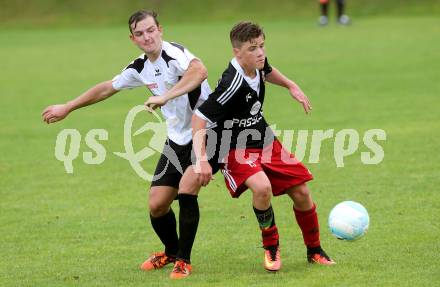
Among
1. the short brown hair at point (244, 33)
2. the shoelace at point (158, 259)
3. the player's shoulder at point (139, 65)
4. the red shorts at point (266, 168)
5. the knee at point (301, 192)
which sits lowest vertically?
the shoelace at point (158, 259)

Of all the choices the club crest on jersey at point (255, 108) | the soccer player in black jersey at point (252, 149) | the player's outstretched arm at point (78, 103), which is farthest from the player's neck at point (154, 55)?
the club crest on jersey at point (255, 108)

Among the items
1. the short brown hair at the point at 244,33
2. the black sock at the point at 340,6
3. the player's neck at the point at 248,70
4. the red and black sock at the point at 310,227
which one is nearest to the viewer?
the short brown hair at the point at 244,33

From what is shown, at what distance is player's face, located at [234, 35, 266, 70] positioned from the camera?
6.26 metres

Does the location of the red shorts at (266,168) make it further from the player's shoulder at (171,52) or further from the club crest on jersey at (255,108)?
the player's shoulder at (171,52)

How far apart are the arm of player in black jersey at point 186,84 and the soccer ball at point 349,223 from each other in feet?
4.70

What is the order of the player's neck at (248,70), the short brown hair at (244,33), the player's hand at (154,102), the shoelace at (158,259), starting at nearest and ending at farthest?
the player's hand at (154,102) < the short brown hair at (244,33) < the player's neck at (248,70) < the shoelace at (158,259)

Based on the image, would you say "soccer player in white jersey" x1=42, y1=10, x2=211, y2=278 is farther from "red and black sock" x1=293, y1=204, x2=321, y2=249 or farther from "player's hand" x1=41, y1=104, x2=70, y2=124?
"red and black sock" x1=293, y1=204, x2=321, y2=249

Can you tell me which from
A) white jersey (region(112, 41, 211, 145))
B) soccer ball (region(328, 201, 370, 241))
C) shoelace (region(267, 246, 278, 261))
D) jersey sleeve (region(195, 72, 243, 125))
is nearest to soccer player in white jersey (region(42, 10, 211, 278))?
white jersey (region(112, 41, 211, 145))

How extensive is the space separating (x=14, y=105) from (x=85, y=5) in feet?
79.9

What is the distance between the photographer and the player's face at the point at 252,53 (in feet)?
20.5

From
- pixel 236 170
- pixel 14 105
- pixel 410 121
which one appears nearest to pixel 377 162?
pixel 410 121

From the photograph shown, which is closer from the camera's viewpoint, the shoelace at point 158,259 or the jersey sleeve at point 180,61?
the jersey sleeve at point 180,61

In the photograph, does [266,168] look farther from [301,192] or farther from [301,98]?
[301,98]

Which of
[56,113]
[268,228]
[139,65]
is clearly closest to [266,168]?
[268,228]
